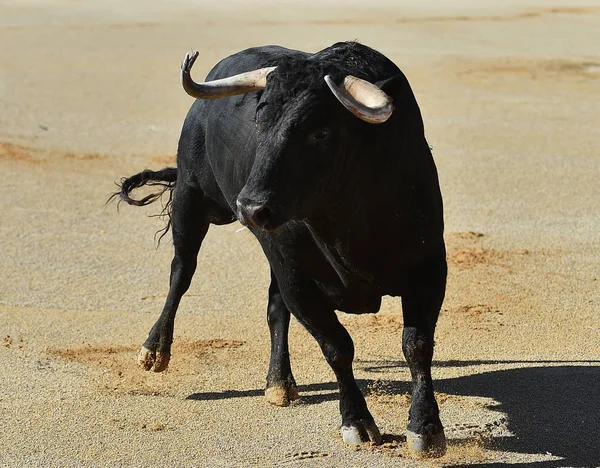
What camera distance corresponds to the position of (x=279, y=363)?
621 cm

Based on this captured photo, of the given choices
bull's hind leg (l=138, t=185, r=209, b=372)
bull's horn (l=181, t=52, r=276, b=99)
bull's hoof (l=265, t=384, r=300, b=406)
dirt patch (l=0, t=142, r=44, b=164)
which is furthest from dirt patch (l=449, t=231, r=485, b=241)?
dirt patch (l=0, t=142, r=44, b=164)

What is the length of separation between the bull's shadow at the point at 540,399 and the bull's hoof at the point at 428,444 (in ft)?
0.78

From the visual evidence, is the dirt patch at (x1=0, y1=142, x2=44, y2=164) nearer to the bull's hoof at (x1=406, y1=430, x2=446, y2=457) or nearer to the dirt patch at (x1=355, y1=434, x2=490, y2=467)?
the dirt patch at (x1=355, y1=434, x2=490, y2=467)

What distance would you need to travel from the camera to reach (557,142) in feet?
46.4

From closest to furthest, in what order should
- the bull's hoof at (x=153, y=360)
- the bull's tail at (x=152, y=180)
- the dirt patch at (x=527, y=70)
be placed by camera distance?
the bull's hoof at (x=153, y=360), the bull's tail at (x=152, y=180), the dirt patch at (x=527, y=70)

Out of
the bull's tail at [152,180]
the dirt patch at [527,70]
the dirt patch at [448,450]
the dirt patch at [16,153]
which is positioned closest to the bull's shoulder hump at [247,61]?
the bull's tail at [152,180]

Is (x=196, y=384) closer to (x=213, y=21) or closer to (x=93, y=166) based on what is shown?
(x=93, y=166)

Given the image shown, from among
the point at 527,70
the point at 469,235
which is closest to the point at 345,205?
the point at 469,235

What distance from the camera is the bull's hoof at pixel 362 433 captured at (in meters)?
5.20

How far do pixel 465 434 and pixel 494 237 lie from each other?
4.57 metres

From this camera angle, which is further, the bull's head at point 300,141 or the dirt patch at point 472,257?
the dirt patch at point 472,257

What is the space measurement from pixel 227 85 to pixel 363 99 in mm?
721

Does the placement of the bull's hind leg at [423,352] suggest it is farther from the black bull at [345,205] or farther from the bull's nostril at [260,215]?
the bull's nostril at [260,215]

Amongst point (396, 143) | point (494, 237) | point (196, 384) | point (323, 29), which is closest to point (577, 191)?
point (494, 237)
